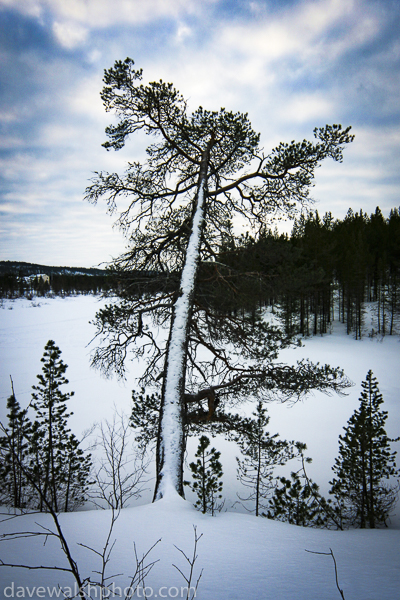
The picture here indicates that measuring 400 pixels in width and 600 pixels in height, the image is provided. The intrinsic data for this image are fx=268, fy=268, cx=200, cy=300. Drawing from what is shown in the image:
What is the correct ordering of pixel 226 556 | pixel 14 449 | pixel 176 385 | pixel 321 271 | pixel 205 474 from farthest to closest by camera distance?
pixel 205 474 < pixel 14 449 < pixel 321 271 < pixel 176 385 < pixel 226 556

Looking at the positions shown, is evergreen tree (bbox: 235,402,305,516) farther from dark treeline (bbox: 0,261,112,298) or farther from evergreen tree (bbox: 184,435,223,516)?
dark treeline (bbox: 0,261,112,298)

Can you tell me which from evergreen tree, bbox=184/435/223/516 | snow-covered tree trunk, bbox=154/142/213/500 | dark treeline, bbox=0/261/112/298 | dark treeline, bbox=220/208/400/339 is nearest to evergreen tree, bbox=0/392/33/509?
snow-covered tree trunk, bbox=154/142/213/500

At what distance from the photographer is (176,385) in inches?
144

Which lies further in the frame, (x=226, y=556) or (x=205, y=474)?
(x=205, y=474)

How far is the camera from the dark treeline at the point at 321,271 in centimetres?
447

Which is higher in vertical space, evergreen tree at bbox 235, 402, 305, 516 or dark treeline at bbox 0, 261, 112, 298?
dark treeline at bbox 0, 261, 112, 298

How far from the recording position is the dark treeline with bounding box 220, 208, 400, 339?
4473mm

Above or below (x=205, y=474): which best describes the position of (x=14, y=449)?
above

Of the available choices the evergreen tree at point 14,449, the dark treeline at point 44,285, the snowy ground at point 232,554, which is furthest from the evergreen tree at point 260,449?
the dark treeline at point 44,285

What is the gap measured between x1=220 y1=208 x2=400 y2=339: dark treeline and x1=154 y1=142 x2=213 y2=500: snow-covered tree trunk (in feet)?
2.38

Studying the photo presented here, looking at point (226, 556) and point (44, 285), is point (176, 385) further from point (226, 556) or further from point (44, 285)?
point (44, 285)

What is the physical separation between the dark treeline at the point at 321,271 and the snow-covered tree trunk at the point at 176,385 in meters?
0.73

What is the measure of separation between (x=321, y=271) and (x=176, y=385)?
A: 376 centimetres

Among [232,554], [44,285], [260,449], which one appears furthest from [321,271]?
[44,285]
